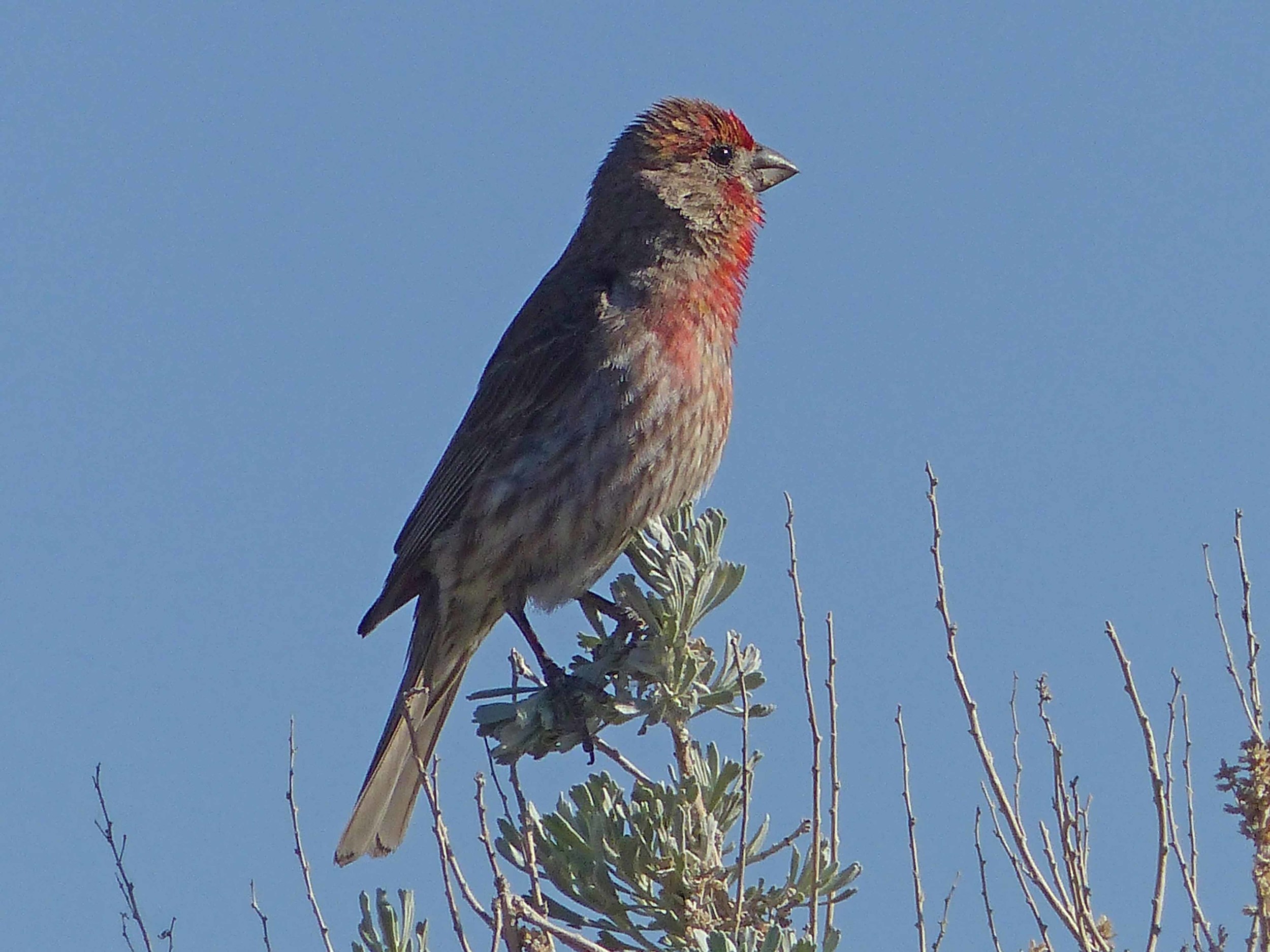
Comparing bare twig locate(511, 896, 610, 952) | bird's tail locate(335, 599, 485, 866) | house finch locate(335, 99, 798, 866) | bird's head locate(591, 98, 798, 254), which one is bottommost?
bare twig locate(511, 896, 610, 952)

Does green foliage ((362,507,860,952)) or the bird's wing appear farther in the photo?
the bird's wing

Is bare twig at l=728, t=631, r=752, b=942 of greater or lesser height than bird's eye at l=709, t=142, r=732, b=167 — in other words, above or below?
below

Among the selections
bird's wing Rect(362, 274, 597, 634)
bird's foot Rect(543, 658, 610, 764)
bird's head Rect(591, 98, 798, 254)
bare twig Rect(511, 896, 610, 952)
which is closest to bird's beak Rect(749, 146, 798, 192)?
bird's head Rect(591, 98, 798, 254)

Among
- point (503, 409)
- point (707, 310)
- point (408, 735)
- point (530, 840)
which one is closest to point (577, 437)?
point (503, 409)

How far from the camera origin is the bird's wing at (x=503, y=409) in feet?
19.5

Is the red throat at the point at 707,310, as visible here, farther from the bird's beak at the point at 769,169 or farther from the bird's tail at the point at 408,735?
the bird's tail at the point at 408,735

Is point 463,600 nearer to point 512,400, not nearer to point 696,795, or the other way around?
point 512,400

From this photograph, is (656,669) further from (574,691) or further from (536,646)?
(536,646)

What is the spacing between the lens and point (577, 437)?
5766mm

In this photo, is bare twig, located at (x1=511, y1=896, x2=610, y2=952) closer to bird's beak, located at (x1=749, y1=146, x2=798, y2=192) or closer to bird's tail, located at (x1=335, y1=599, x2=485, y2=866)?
bird's tail, located at (x1=335, y1=599, x2=485, y2=866)

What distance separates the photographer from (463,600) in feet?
19.5

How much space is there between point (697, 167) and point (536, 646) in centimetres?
204

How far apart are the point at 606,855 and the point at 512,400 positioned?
2.53m

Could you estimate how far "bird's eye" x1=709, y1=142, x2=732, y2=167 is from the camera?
21.3 feet
